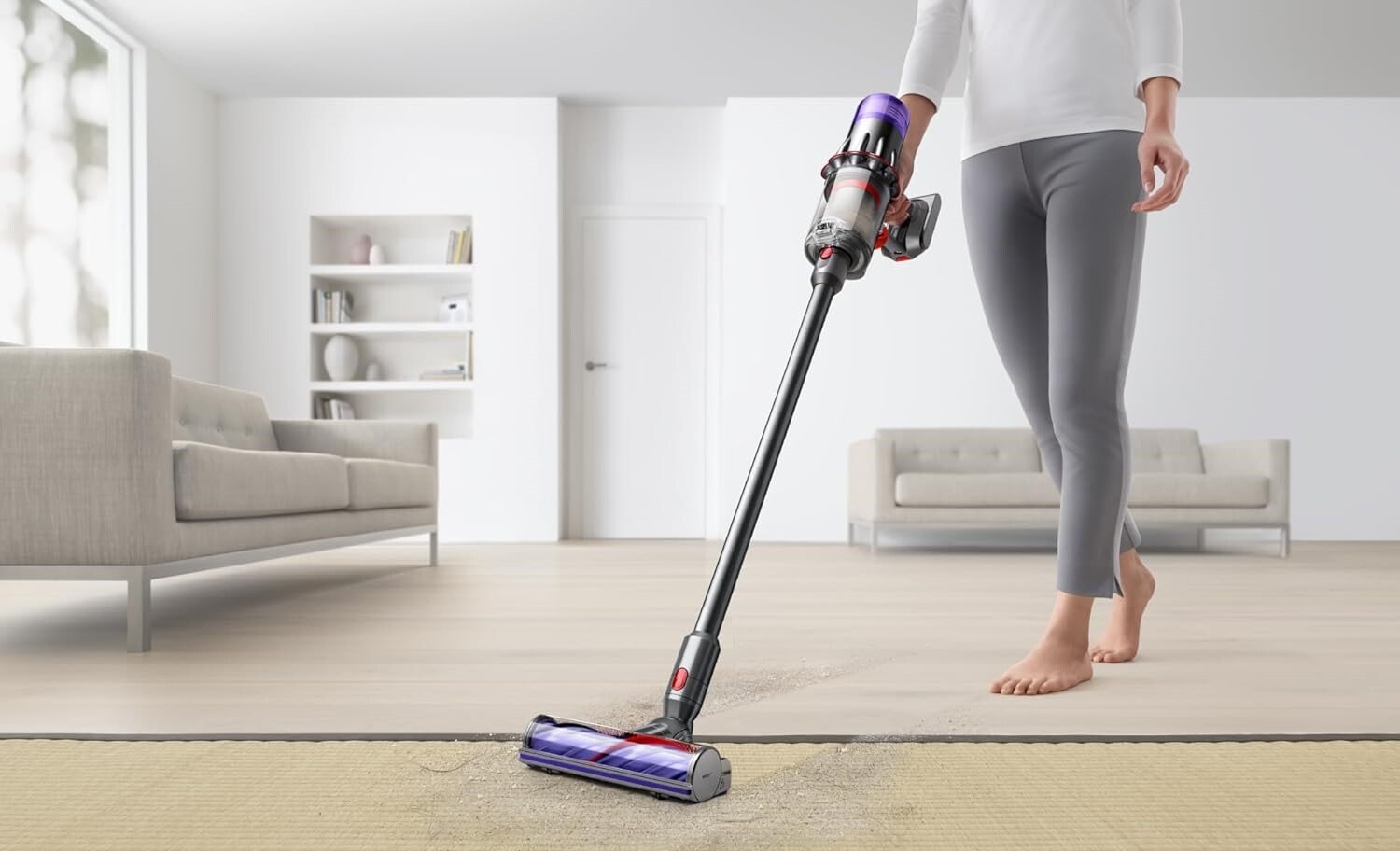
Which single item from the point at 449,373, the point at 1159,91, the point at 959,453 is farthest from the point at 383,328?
the point at 1159,91

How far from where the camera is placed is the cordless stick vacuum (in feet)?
2.76

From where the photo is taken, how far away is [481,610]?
2.47 m

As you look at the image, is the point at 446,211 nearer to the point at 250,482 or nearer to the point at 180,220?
the point at 180,220

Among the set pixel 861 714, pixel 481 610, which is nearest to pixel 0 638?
pixel 481 610

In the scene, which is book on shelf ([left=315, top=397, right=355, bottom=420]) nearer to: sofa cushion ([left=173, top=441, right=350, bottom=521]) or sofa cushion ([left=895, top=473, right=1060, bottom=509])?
sofa cushion ([left=173, top=441, right=350, bottom=521])

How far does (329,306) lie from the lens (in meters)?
5.86

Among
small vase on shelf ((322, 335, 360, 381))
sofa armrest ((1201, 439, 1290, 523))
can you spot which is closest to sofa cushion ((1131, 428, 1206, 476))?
sofa armrest ((1201, 439, 1290, 523))

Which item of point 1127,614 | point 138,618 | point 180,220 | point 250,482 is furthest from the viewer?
A: point 180,220

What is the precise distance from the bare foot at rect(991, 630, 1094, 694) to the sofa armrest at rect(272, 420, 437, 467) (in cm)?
284

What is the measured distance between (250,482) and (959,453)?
12.2 ft

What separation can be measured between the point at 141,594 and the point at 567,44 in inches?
157

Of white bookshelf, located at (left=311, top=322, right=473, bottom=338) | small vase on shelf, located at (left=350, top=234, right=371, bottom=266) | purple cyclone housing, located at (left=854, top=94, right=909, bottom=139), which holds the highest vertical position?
small vase on shelf, located at (left=350, top=234, right=371, bottom=266)

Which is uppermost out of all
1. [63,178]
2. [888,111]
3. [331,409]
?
[63,178]

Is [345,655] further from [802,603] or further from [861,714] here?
[802,603]
